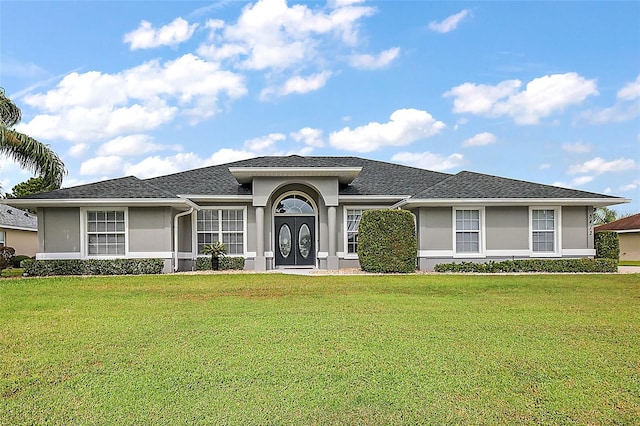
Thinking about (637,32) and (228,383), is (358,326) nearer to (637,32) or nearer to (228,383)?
(228,383)

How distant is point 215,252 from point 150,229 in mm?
2801

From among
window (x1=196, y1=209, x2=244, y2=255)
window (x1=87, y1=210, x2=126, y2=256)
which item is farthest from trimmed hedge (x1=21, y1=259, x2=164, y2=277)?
window (x1=196, y1=209, x2=244, y2=255)

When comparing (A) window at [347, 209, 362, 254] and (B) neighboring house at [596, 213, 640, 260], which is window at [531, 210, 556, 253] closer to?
(A) window at [347, 209, 362, 254]

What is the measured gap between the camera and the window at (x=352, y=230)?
2111 cm

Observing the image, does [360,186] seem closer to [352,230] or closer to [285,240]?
[352,230]

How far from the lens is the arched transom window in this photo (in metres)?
21.6

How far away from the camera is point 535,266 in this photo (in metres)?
18.9

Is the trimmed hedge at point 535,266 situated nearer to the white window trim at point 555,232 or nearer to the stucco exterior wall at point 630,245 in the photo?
the white window trim at point 555,232

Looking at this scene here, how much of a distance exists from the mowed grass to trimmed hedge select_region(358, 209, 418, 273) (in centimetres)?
632

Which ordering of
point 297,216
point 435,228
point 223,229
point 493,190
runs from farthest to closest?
point 297,216
point 223,229
point 493,190
point 435,228

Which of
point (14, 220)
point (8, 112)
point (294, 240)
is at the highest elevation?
point (8, 112)

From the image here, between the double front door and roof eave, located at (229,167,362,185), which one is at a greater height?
roof eave, located at (229,167,362,185)

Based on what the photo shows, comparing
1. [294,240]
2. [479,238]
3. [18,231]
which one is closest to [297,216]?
[294,240]

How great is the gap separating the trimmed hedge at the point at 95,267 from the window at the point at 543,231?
13.9 meters
